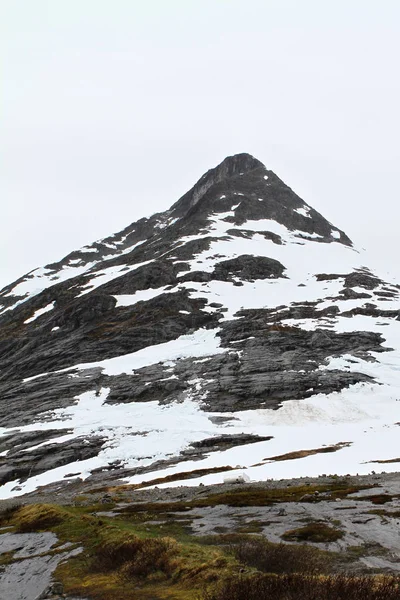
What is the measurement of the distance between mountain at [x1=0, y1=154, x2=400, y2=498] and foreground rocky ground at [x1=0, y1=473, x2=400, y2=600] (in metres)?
8.49

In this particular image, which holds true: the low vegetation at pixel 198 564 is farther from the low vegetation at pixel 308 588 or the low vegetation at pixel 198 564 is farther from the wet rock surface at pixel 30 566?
the wet rock surface at pixel 30 566

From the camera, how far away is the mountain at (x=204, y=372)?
48875 mm

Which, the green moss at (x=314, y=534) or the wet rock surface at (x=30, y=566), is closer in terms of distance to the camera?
the wet rock surface at (x=30, y=566)

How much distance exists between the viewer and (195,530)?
2034 centimetres

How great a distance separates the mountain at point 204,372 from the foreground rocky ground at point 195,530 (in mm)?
8493

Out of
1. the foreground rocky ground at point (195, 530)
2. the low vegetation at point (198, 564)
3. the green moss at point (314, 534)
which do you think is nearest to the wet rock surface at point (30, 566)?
the foreground rocky ground at point (195, 530)

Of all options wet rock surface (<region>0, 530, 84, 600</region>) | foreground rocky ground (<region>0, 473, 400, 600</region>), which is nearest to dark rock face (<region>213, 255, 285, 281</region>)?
foreground rocky ground (<region>0, 473, 400, 600</region>)

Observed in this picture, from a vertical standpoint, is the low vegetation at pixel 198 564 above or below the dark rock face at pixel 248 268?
below

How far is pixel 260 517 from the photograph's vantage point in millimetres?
21891

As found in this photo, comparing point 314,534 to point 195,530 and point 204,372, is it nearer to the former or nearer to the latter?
point 195,530

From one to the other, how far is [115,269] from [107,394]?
291 feet

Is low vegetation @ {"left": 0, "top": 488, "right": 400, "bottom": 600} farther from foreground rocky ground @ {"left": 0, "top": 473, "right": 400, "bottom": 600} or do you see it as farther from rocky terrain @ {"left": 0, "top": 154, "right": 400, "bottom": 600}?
rocky terrain @ {"left": 0, "top": 154, "right": 400, "bottom": 600}

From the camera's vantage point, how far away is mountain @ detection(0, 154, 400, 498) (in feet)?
160

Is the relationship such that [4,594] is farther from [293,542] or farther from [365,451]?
[365,451]
